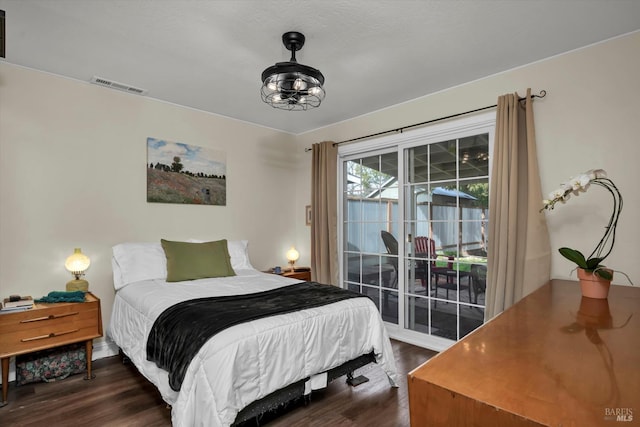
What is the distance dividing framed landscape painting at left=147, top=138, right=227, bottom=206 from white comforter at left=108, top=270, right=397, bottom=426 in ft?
3.46

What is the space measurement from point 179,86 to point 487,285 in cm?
338

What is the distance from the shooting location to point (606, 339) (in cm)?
108

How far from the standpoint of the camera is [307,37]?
7.73 ft

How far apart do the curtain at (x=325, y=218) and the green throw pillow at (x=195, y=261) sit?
117 cm

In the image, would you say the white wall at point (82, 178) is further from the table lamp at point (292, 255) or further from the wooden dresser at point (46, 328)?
the table lamp at point (292, 255)

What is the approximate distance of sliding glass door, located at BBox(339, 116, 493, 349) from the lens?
3.16 meters

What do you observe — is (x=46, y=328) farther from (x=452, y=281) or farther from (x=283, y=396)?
(x=452, y=281)

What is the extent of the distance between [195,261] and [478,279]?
2.72 m

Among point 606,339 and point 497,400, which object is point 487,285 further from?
point 497,400

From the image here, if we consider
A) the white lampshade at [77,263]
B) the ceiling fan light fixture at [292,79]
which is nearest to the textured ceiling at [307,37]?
the ceiling fan light fixture at [292,79]

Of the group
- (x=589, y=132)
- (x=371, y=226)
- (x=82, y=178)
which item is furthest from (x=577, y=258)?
(x=82, y=178)

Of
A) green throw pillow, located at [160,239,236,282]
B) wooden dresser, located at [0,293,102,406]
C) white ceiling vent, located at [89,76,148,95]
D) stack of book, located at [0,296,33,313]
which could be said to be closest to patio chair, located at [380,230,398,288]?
green throw pillow, located at [160,239,236,282]

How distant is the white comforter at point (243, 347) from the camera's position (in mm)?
1747

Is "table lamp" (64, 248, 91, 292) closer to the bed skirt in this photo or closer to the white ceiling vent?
the white ceiling vent
